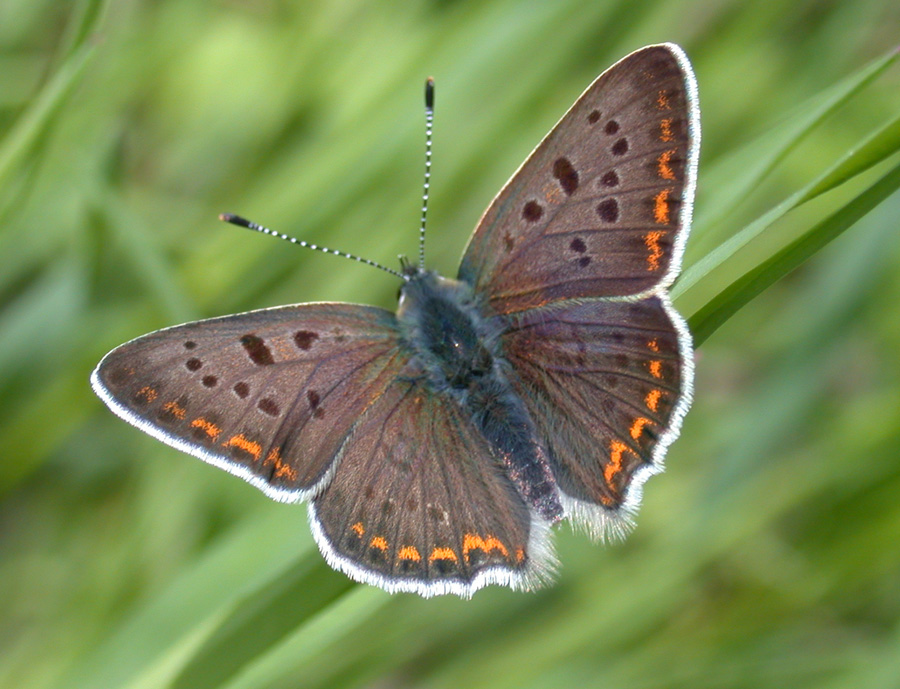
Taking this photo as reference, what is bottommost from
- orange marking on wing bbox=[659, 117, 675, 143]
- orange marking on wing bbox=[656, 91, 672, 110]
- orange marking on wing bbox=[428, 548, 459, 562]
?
orange marking on wing bbox=[428, 548, 459, 562]

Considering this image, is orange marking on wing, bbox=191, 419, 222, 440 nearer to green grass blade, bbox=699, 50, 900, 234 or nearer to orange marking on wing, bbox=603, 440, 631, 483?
orange marking on wing, bbox=603, 440, 631, 483

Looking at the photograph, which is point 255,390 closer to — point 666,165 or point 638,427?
point 638,427

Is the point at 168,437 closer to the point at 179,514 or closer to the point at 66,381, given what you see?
the point at 179,514

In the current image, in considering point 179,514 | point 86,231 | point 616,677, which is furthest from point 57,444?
point 616,677

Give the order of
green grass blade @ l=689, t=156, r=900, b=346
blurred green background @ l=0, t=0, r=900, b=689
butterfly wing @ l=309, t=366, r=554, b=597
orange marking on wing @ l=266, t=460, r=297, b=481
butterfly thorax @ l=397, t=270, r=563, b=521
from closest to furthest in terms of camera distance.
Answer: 1. green grass blade @ l=689, t=156, r=900, b=346
2. butterfly wing @ l=309, t=366, r=554, b=597
3. orange marking on wing @ l=266, t=460, r=297, b=481
4. butterfly thorax @ l=397, t=270, r=563, b=521
5. blurred green background @ l=0, t=0, r=900, b=689

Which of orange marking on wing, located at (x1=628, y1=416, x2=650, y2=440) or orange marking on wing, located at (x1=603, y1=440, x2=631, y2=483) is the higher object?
orange marking on wing, located at (x1=628, y1=416, x2=650, y2=440)

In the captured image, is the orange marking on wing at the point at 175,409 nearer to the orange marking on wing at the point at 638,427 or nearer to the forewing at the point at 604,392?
the forewing at the point at 604,392

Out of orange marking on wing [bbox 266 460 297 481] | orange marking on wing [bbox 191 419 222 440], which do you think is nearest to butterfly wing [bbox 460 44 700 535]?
orange marking on wing [bbox 266 460 297 481]

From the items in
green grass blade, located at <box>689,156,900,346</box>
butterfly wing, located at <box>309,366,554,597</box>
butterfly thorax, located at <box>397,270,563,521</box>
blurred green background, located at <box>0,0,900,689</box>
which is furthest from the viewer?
blurred green background, located at <box>0,0,900,689</box>
